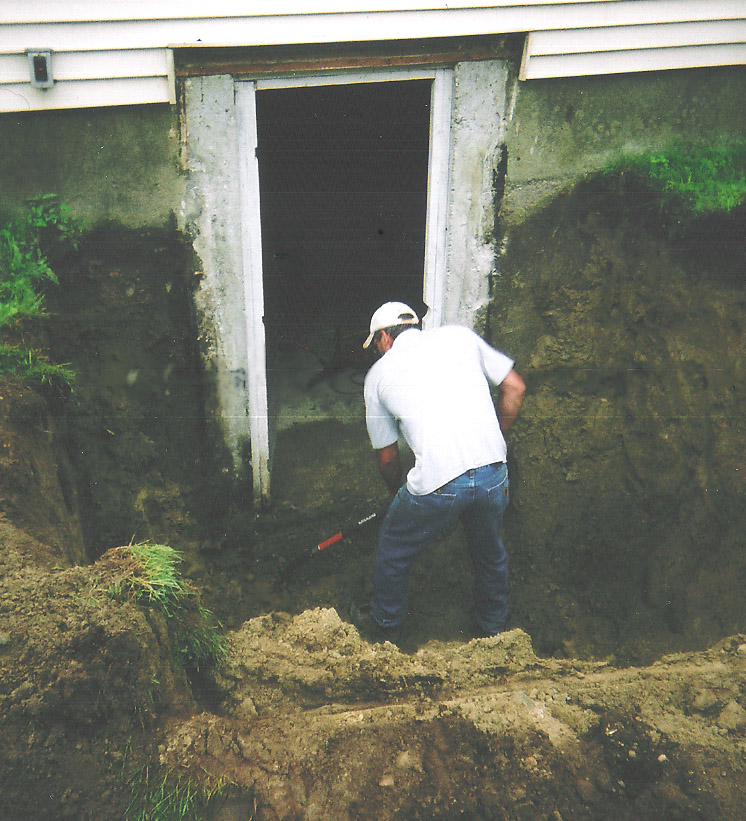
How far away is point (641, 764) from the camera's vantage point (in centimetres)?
263

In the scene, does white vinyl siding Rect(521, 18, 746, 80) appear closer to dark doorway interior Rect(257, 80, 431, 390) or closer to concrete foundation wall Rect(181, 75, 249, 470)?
concrete foundation wall Rect(181, 75, 249, 470)

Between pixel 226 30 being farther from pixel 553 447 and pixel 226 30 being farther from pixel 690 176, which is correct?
pixel 553 447

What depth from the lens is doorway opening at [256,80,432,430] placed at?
20.7ft

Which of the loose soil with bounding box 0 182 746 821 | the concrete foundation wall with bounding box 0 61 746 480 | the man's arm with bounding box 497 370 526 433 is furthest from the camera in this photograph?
the concrete foundation wall with bounding box 0 61 746 480

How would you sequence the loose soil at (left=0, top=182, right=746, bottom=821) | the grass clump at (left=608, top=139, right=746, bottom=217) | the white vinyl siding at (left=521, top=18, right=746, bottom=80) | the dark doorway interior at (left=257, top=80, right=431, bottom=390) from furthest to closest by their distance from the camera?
the dark doorway interior at (left=257, top=80, right=431, bottom=390), the grass clump at (left=608, top=139, right=746, bottom=217), the white vinyl siding at (left=521, top=18, right=746, bottom=80), the loose soil at (left=0, top=182, right=746, bottom=821)

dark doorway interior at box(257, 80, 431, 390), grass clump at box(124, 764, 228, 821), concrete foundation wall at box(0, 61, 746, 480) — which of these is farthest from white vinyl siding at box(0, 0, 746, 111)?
grass clump at box(124, 764, 228, 821)

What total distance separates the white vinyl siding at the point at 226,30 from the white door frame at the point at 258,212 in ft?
0.83

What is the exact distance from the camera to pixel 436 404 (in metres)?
3.54

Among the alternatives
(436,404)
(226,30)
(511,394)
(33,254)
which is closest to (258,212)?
(226,30)

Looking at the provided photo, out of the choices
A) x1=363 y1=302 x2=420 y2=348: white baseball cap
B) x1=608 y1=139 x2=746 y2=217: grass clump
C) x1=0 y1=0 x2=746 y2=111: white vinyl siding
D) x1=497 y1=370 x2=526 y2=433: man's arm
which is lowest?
x1=497 y1=370 x2=526 y2=433: man's arm

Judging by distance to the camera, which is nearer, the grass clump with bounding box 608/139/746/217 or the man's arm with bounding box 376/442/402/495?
the man's arm with bounding box 376/442/402/495

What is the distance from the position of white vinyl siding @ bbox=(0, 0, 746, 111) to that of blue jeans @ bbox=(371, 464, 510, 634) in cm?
259

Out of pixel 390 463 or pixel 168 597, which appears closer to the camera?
pixel 168 597

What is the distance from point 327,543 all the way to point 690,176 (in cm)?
350
